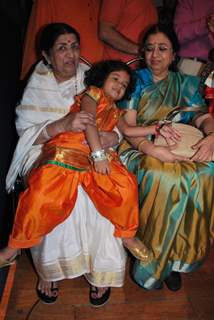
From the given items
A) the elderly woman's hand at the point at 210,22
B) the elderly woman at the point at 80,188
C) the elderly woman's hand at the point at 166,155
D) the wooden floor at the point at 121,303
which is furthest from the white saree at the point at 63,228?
the elderly woman's hand at the point at 210,22

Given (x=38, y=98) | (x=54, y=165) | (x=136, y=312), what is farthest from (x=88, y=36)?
(x=136, y=312)

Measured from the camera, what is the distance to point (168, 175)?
1725 mm

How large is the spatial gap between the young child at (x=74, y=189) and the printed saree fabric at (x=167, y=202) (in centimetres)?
11

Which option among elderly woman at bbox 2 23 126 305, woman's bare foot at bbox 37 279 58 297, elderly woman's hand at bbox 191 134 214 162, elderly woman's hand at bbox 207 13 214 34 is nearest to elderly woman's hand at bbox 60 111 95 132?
elderly woman at bbox 2 23 126 305

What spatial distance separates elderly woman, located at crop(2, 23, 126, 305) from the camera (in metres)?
1.74

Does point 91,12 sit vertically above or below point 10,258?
above

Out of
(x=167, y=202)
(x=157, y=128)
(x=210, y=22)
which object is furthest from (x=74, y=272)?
(x=210, y=22)

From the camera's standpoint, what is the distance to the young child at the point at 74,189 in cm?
156

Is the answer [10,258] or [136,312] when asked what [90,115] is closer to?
[10,258]

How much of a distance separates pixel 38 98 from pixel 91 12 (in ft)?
2.74

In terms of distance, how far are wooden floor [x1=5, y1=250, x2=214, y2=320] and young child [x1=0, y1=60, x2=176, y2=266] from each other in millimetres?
283

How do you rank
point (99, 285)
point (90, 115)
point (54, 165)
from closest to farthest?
point (54, 165) → point (90, 115) → point (99, 285)

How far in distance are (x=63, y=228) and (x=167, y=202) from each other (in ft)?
1.68

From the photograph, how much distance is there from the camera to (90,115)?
1694mm
